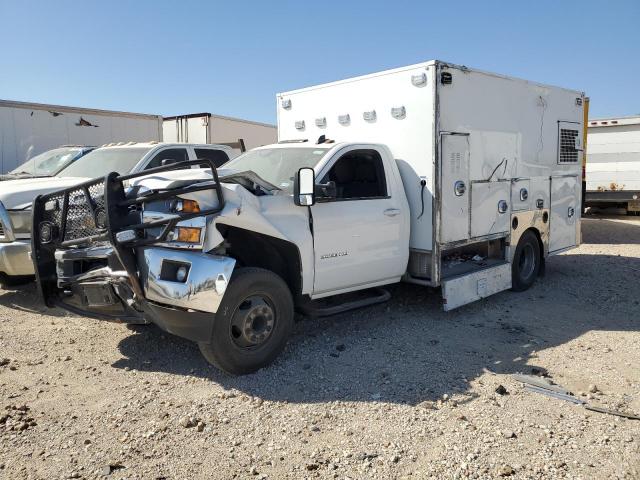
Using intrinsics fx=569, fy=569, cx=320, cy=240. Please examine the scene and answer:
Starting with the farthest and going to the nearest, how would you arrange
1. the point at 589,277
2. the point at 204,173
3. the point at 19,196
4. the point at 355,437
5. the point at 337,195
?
the point at 589,277, the point at 19,196, the point at 337,195, the point at 204,173, the point at 355,437

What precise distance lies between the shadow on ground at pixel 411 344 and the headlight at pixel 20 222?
6.34 ft

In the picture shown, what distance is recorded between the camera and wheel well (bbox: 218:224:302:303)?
4.93m

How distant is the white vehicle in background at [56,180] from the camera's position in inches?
249

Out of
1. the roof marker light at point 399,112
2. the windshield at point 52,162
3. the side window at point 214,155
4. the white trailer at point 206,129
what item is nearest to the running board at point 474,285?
the roof marker light at point 399,112

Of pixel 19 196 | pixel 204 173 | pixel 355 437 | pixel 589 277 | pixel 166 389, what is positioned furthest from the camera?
pixel 589 277

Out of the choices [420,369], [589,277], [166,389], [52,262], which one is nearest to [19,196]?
[52,262]

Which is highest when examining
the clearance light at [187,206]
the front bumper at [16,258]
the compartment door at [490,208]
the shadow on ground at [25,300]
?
the clearance light at [187,206]

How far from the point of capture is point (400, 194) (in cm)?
616

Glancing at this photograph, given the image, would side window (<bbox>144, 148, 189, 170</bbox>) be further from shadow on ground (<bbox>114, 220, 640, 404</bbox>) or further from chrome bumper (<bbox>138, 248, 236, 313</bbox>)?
chrome bumper (<bbox>138, 248, 236, 313</bbox>)

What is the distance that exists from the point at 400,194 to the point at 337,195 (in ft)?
2.84

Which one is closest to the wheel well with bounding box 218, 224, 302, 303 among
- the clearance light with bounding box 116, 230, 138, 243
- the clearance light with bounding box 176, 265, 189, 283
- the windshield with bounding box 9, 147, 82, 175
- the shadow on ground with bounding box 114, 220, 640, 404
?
the clearance light with bounding box 176, 265, 189, 283

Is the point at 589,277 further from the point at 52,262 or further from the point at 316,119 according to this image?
the point at 52,262

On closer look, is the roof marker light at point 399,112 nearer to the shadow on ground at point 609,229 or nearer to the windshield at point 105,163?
the windshield at point 105,163

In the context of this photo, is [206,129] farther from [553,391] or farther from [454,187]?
[553,391]
